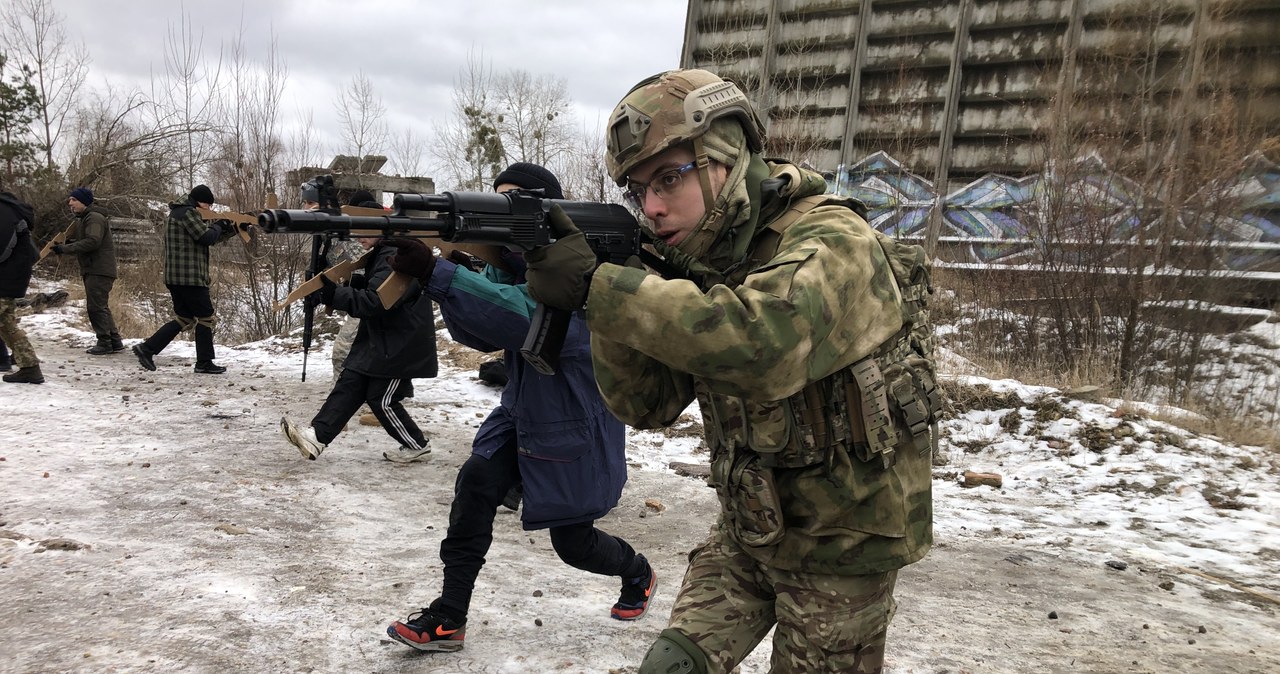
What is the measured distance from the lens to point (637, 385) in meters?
1.87

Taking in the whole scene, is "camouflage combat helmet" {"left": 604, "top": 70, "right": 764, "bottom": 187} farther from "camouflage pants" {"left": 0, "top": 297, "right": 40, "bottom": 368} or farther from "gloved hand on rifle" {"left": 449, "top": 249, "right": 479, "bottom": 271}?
"camouflage pants" {"left": 0, "top": 297, "right": 40, "bottom": 368}

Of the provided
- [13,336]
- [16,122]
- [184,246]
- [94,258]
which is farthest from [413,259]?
[16,122]

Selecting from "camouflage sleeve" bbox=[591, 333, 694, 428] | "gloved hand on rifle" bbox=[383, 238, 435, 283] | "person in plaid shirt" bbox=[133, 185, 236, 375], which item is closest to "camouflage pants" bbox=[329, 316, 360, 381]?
"person in plaid shirt" bbox=[133, 185, 236, 375]

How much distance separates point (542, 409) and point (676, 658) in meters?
1.41

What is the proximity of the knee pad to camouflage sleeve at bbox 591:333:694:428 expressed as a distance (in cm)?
52

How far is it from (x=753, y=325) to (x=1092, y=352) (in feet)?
26.6

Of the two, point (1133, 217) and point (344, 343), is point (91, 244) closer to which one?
point (344, 343)

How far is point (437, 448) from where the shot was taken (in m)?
6.42

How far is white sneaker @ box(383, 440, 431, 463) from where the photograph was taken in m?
5.94

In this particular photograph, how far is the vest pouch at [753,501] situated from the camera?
5.73 feet

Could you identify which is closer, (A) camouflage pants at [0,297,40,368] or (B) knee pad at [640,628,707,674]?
(B) knee pad at [640,628,707,674]

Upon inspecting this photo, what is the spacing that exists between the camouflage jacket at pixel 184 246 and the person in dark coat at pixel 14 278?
49.1 inches

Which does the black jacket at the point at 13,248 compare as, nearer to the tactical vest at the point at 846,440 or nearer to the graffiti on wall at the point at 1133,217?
the tactical vest at the point at 846,440

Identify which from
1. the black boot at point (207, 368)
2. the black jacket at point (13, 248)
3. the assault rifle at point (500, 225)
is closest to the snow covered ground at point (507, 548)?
the black jacket at point (13, 248)
